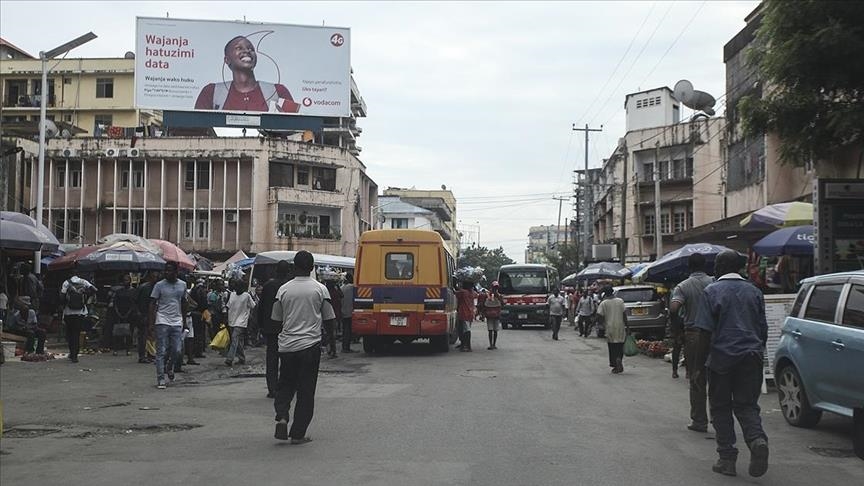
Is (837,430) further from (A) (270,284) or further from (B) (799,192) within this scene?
(B) (799,192)

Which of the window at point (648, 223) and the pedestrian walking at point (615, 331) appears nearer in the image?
the pedestrian walking at point (615, 331)

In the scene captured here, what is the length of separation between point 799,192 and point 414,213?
68.8 metres

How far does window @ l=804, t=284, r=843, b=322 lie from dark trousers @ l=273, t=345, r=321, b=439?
5.63 m

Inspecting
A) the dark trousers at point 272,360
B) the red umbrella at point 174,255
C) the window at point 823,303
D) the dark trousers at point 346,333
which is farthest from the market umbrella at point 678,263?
the red umbrella at point 174,255

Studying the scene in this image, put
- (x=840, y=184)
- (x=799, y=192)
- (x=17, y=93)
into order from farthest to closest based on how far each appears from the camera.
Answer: (x=17, y=93) → (x=799, y=192) → (x=840, y=184)

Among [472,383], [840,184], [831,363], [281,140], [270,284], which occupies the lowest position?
[472,383]

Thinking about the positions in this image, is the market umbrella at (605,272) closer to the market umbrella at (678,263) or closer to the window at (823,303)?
the market umbrella at (678,263)

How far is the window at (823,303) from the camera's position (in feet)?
30.0

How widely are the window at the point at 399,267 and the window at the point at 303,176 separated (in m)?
33.3

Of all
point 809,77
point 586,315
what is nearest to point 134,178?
point 586,315

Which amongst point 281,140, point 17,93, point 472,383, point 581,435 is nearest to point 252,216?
point 281,140

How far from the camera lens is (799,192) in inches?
933

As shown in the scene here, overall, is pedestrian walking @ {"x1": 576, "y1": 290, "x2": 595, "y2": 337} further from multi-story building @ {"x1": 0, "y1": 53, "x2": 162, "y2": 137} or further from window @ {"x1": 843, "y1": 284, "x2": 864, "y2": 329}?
multi-story building @ {"x1": 0, "y1": 53, "x2": 162, "y2": 137}

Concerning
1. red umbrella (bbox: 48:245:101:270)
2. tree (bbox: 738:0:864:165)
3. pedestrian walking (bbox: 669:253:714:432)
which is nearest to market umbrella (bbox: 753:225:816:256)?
tree (bbox: 738:0:864:165)
